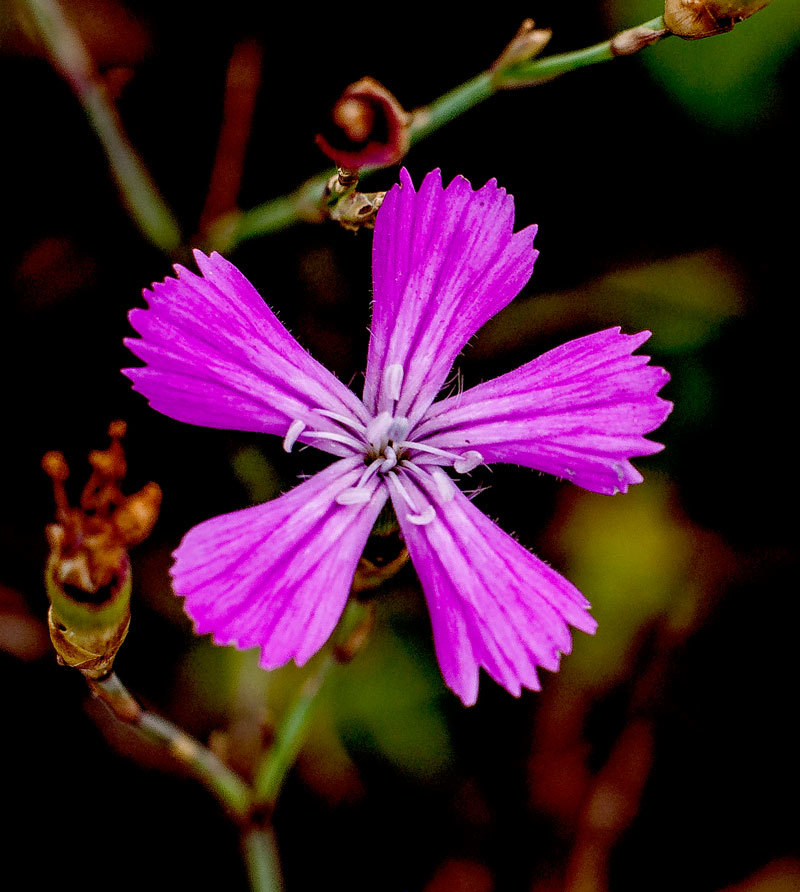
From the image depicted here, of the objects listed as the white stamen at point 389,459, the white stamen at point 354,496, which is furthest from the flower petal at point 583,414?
the white stamen at point 354,496

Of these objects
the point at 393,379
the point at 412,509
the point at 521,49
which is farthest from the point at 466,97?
the point at 412,509

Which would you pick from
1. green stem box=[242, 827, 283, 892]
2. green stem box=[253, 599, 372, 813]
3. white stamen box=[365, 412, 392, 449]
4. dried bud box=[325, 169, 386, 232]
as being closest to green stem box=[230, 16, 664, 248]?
dried bud box=[325, 169, 386, 232]

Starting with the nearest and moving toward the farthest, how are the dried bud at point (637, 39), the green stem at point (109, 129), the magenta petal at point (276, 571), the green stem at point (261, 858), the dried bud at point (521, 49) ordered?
the magenta petal at point (276, 571) → the dried bud at point (637, 39) → the dried bud at point (521, 49) → the green stem at point (261, 858) → the green stem at point (109, 129)

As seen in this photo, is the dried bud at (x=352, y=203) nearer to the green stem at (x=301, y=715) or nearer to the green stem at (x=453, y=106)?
the green stem at (x=453, y=106)

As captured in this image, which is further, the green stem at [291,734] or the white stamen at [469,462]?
the green stem at [291,734]

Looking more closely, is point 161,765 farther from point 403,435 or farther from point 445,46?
point 445,46

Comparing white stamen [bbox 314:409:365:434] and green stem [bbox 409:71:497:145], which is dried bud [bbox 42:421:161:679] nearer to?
white stamen [bbox 314:409:365:434]

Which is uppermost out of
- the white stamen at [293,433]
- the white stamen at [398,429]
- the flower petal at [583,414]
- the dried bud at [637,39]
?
the dried bud at [637,39]
